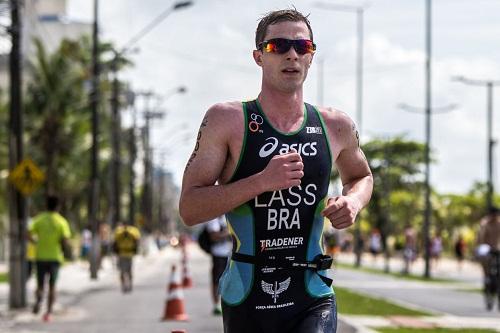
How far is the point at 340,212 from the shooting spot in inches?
198

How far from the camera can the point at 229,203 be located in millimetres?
→ 5035

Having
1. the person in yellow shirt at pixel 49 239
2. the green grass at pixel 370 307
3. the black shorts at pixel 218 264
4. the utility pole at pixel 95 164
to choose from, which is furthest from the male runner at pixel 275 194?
the utility pole at pixel 95 164

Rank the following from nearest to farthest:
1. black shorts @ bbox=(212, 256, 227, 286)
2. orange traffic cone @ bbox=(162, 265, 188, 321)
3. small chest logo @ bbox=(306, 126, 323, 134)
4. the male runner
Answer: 1. the male runner
2. small chest logo @ bbox=(306, 126, 323, 134)
3. black shorts @ bbox=(212, 256, 227, 286)
4. orange traffic cone @ bbox=(162, 265, 188, 321)

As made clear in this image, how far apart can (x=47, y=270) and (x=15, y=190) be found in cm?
381

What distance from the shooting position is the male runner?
17.0 feet

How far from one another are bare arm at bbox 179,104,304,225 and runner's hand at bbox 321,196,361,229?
0.17 meters

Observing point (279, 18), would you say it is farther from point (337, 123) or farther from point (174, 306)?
point (174, 306)

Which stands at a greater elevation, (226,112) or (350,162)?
(226,112)

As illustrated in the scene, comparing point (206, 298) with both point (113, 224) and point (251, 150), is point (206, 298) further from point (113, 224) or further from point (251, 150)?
point (113, 224)

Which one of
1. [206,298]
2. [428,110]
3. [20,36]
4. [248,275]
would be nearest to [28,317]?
[20,36]

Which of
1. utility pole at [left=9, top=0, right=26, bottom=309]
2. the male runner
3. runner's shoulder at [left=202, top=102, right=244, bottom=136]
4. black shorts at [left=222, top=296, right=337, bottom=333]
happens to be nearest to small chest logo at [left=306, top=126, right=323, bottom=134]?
the male runner

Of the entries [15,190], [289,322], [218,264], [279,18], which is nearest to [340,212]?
[289,322]

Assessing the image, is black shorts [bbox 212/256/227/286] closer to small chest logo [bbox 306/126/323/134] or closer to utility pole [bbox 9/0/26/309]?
utility pole [bbox 9/0/26/309]

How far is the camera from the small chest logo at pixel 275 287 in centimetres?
525
